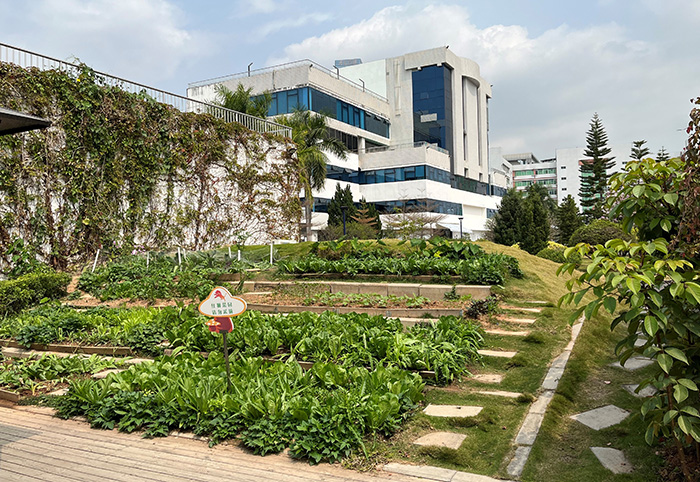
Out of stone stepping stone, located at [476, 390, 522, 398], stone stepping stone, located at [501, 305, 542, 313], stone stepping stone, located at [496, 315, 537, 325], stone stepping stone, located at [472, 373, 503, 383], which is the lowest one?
stone stepping stone, located at [476, 390, 522, 398]

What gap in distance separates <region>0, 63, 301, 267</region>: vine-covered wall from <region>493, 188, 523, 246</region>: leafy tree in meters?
14.8

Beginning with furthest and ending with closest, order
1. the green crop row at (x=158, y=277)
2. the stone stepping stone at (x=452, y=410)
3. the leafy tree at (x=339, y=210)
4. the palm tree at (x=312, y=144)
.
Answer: the leafy tree at (x=339, y=210), the palm tree at (x=312, y=144), the green crop row at (x=158, y=277), the stone stepping stone at (x=452, y=410)

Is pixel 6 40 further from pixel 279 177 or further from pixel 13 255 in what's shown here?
pixel 279 177

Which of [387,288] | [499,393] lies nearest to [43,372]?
[499,393]

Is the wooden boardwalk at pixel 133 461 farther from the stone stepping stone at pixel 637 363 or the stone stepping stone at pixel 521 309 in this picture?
the stone stepping stone at pixel 521 309

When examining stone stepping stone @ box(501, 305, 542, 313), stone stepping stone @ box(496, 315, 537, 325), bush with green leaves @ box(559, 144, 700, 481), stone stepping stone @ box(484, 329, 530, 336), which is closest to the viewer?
bush with green leaves @ box(559, 144, 700, 481)

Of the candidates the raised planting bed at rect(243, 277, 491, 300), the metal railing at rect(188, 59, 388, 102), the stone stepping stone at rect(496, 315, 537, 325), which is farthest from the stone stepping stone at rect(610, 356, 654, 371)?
the metal railing at rect(188, 59, 388, 102)

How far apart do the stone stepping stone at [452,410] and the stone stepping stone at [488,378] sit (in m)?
0.89

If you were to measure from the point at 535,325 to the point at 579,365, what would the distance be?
1694 millimetres

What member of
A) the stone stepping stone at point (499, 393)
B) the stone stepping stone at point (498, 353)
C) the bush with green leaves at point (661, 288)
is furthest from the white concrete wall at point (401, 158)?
the bush with green leaves at point (661, 288)

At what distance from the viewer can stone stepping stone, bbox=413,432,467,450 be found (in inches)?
163

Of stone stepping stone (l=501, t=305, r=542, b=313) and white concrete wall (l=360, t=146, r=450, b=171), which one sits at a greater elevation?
white concrete wall (l=360, t=146, r=450, b=171)

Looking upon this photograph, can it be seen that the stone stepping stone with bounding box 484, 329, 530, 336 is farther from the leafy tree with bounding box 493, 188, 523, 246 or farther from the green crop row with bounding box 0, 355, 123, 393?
the leafy tree with bounding box 493, 188, 523, 246

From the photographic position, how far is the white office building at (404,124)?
1436 inches
